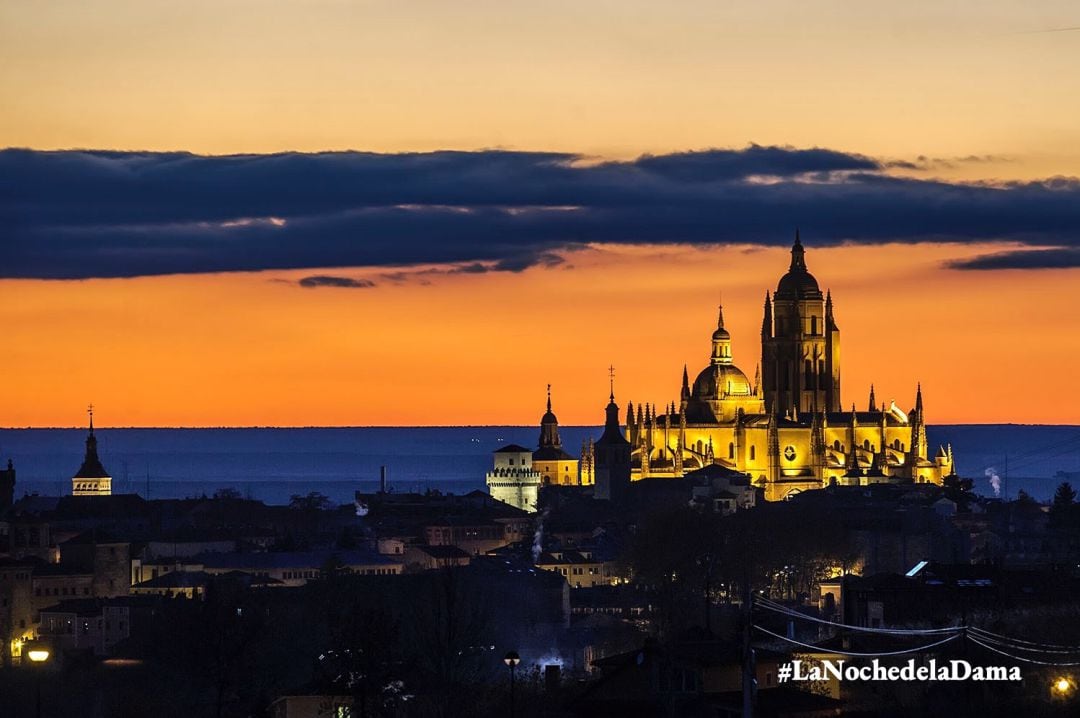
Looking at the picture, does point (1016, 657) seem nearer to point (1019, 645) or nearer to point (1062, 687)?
point (1019, 645)

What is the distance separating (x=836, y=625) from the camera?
102 metres

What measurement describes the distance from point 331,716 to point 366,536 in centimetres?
11238

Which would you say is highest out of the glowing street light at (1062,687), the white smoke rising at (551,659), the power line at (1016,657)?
the white smoke rising at (551,659)

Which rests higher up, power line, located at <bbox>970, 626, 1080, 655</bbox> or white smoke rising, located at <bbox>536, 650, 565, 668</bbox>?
white smoke rising, located at <bbox>536, 650, 565, 668</bbox>

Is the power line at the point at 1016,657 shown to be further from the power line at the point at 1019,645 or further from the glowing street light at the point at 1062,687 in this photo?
the glowing street light at the point at 1062,687

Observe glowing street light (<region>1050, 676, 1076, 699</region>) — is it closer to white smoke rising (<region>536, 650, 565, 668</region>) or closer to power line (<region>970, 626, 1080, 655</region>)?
power line (<region>970, 626, 1080, 655</region>)

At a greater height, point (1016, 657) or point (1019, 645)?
point (1019, 645)

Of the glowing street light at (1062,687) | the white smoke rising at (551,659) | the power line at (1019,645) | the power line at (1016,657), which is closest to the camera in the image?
the glowing street light at (1062,687)

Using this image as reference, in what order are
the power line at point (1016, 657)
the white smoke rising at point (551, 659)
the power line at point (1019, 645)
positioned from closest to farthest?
the power line at point (1016, 657) < the power line at point (1019, 645) < the white smoke rising at point (551, 659)

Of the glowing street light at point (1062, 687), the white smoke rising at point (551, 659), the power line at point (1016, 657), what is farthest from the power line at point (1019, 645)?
the white smoke rising at point (551, 659)

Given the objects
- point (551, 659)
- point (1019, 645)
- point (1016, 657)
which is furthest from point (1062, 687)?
point (551, 659)

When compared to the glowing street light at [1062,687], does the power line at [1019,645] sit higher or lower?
higher

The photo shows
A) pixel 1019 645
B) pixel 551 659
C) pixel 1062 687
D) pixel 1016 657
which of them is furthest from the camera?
pixel 551 659

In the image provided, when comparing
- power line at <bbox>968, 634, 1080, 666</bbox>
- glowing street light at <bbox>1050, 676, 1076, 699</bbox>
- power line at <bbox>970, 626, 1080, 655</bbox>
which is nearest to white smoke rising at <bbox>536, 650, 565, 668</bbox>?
power line at <bbox>970, 626, 1080, 655</bbox>
